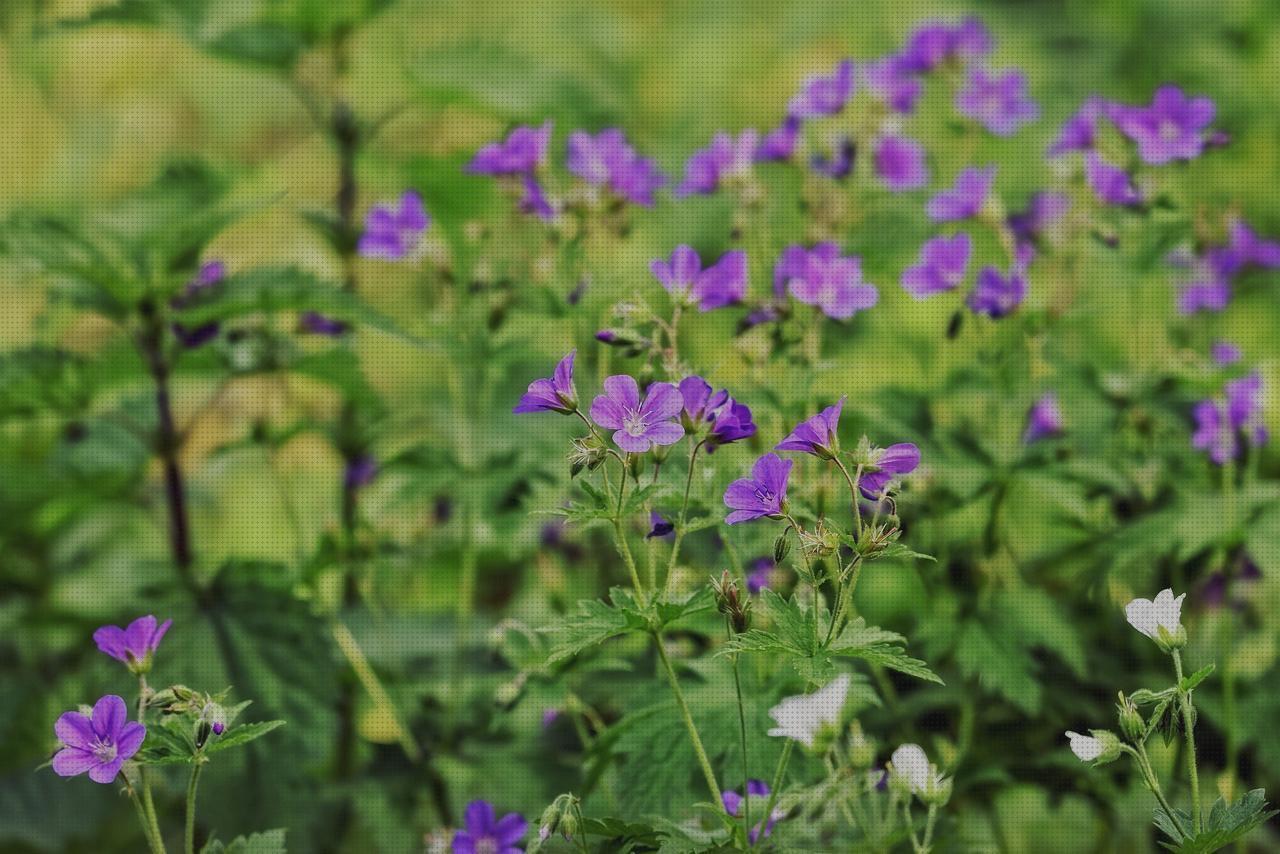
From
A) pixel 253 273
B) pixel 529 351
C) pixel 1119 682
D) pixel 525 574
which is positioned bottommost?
pixel 525 574

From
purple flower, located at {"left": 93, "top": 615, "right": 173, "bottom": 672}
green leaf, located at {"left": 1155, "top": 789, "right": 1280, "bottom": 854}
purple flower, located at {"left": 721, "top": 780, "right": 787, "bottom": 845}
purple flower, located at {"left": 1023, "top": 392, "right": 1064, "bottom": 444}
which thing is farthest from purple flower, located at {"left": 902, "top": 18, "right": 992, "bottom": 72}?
purple flower, located at {"left": 93, "top": 615, "right": 173, "bottom": 672}

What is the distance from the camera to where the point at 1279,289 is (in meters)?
3.38

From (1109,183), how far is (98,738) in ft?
5.10

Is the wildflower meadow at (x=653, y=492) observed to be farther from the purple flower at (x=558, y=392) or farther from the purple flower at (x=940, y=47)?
the purple flower at (x=558, y=392)

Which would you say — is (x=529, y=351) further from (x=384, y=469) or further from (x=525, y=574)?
(x=525, y=574)

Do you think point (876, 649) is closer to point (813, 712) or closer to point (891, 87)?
point (813, 712)

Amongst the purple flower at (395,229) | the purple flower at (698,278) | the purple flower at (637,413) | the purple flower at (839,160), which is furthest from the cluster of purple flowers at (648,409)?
the purple flower at (839,160)

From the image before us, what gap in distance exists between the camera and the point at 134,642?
1425 mm

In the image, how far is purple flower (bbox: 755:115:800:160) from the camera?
86.0 inches

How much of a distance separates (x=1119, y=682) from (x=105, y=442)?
1780 millimetres

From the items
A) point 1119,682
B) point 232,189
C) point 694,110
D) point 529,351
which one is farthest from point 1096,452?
point 694,110

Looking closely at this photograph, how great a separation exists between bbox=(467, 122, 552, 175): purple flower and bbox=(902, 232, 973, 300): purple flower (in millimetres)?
590

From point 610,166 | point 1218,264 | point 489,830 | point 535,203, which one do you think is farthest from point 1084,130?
point 489,830

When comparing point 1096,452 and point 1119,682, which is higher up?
point 1096,452
